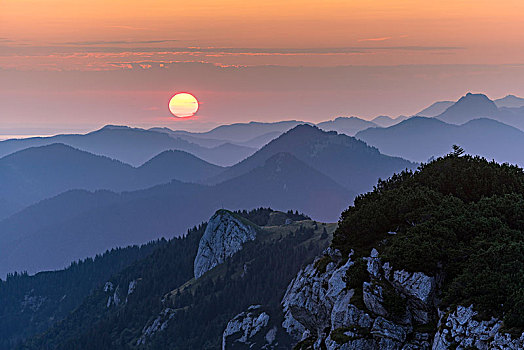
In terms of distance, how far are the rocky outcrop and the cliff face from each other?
123m

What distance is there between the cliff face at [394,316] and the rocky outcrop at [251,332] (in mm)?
122905

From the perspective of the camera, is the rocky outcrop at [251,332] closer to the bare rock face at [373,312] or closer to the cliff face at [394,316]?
the bare rock face at [373,312]

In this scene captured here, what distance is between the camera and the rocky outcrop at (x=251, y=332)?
178 m

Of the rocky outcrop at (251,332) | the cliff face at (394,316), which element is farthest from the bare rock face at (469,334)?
the rocky outcrop at (251,332)

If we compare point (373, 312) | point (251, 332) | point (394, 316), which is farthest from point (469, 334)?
point (251, 332)

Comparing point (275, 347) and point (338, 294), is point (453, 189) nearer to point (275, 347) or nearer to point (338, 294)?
point (338, 294)

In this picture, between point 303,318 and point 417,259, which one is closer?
point 417,259

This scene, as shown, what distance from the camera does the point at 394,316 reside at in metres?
50.1

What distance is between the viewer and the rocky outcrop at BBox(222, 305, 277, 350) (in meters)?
178

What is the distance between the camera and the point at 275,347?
173 meters

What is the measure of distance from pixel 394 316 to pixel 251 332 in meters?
141

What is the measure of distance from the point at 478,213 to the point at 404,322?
616 inches

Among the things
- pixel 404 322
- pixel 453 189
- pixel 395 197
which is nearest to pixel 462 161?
pixel 453 189

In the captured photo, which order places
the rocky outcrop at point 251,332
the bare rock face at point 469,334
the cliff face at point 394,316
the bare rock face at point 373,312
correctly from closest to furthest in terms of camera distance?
the bare rock face at point 469,334 → the cliff face at point 394,316 → the bare rock face at point 373,312 → the rocky outcrop at point 251,332
